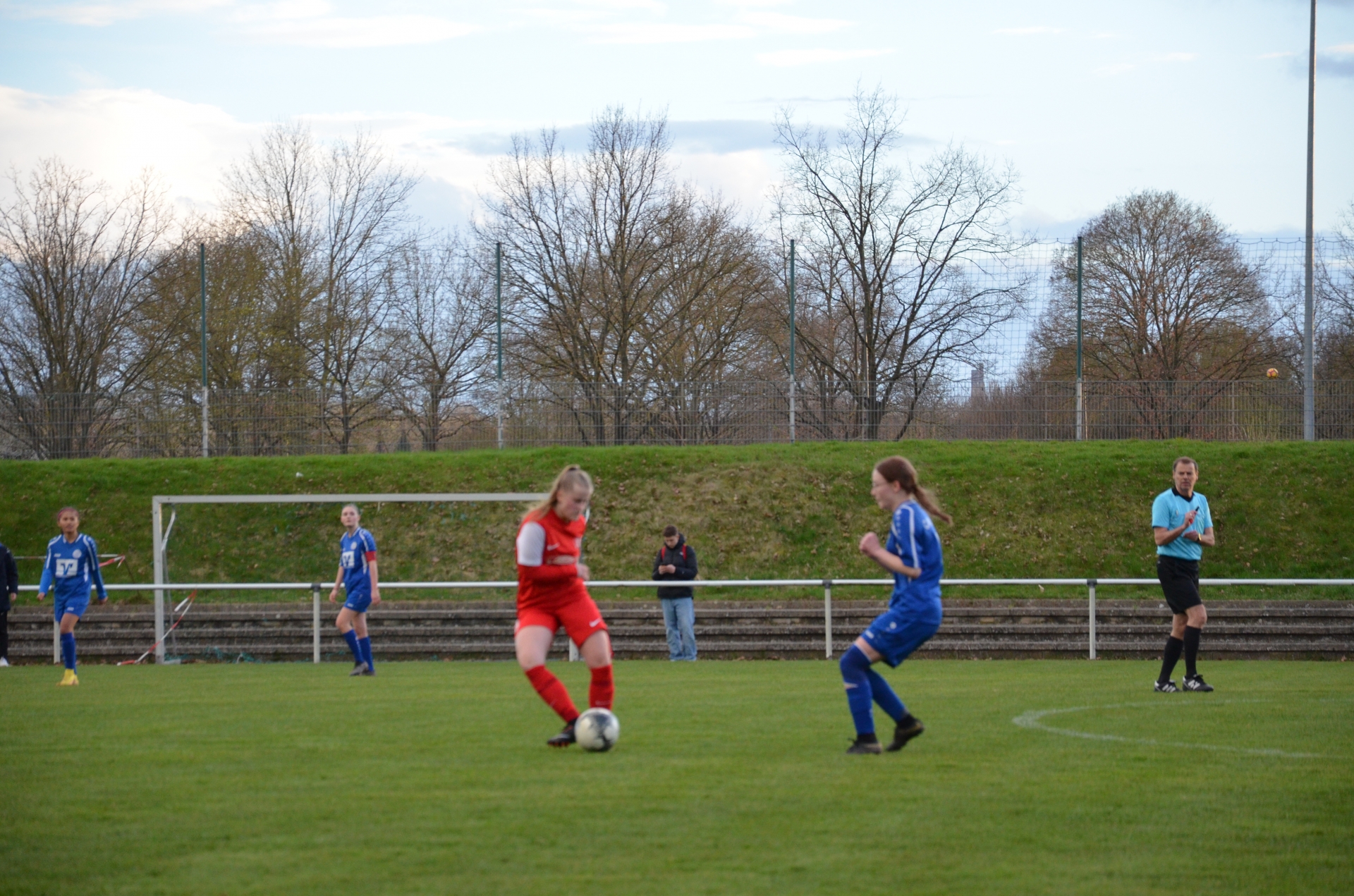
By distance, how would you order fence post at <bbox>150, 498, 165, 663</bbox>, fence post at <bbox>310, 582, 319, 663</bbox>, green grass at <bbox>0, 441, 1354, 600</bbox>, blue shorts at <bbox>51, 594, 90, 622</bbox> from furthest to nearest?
1. green grass at <bbox>0, 441, 1354, 600</bbox>
2. fence post at <bbox>150, 498, 165, 663</bbox>
3. fence post at <bbox>310, 582, 319, 663</bbox>
4. blue shorts at <bbox>51, 594, 90, 622</bbox>

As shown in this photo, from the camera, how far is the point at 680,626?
17.2 meters

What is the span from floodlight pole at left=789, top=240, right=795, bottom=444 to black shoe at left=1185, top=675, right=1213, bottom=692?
1266 cm

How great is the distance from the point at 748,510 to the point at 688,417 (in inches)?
107

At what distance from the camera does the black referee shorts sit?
35.7 ft

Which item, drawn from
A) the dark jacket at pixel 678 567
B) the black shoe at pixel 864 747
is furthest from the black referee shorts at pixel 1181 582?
the dark jacket at pixel 678 567

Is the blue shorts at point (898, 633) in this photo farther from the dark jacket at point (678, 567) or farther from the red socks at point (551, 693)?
the dark jacket at point (678, 567)

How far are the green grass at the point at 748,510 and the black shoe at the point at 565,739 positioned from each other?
12.6 m

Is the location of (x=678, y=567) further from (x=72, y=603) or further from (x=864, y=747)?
(x=864, y=747)

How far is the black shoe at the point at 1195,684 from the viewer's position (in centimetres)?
1115

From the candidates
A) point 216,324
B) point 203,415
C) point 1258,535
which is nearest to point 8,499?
point 203,415

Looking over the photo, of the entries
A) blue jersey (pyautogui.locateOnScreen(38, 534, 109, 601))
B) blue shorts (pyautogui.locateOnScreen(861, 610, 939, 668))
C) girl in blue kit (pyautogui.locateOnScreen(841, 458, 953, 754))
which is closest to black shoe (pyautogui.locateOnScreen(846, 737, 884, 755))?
girl in blue kit (pyautogui.locateOnScreen(841, 458, 953, 754))

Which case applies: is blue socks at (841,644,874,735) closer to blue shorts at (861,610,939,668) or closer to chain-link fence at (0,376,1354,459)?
blue shorts at (861,610,939,668)

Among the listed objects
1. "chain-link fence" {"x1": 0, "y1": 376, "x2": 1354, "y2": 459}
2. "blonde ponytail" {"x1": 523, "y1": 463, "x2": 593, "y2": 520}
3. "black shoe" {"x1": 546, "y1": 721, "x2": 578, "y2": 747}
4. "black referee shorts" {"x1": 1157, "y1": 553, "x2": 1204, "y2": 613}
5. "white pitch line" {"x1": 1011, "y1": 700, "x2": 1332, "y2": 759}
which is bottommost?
"white pitch line" {"x1": 1011, "y1": 700, "x2": 1332, "y2": 759}

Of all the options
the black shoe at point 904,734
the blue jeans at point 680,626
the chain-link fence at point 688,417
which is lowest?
the blue jeans at point 680,626
